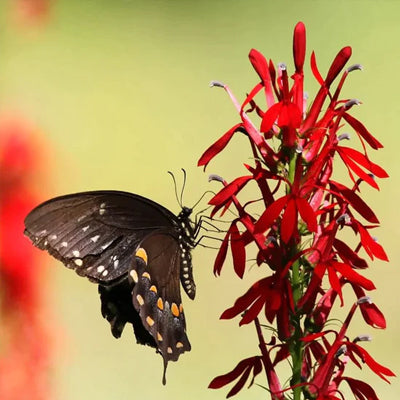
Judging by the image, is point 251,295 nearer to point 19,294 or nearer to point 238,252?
point 238,252

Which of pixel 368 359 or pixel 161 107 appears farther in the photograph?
pixel 161 107

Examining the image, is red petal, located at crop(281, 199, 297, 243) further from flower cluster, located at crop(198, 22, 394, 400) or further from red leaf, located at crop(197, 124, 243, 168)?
red leaf, located at crop(197, 124, 243, 168)

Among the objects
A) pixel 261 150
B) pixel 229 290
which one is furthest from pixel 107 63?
pixel 261 150

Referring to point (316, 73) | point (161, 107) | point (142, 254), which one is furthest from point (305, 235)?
point (161, 107)

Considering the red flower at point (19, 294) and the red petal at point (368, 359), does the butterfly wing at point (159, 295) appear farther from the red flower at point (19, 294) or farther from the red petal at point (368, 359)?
the red flower at point (19, 294)

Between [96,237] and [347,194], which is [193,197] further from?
[347,194]

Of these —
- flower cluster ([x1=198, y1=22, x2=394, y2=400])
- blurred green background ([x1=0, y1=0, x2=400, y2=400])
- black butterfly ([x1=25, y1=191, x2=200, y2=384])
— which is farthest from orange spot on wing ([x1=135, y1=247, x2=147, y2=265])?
blurred green background ([x1=0, y1=0, x2=400, y2=400])

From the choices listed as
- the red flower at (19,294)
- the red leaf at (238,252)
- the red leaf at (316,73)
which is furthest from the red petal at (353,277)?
the red flower at (19,294)
